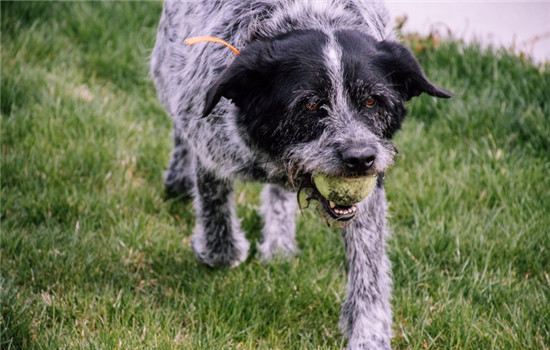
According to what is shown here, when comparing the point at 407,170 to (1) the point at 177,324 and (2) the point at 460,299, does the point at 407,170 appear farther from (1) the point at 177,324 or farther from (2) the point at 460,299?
(1) the point at 177,324

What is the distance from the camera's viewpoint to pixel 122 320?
3398 mm

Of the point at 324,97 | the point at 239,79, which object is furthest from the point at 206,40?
the point at 324,97

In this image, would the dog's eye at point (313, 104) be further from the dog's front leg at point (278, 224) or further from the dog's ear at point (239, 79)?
the dog's front leg at point (278, 224)

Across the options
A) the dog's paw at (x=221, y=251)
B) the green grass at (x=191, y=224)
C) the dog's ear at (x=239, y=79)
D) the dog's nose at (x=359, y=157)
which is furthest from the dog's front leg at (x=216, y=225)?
the dog's nose at (x=359, y=157)

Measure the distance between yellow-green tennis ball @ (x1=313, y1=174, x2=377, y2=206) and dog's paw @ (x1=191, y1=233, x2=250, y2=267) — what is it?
1.07m

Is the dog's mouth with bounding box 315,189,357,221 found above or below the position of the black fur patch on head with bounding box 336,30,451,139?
below

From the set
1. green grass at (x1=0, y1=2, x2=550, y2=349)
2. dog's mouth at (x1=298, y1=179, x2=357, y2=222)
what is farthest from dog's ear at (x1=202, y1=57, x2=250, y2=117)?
green grass at (x1=0, y1=2, x2=550, y2=349)

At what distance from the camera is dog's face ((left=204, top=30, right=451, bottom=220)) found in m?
2.88

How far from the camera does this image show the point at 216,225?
3947mm

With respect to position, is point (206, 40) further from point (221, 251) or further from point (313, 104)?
point (221, 251)

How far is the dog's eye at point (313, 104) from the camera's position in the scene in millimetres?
2916

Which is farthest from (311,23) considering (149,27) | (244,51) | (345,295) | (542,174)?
(149,27)

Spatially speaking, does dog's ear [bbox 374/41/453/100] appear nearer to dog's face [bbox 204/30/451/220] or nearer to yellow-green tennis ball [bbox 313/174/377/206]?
dog's face [bbox 204/30/451/220]

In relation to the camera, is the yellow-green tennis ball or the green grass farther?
the green grass
